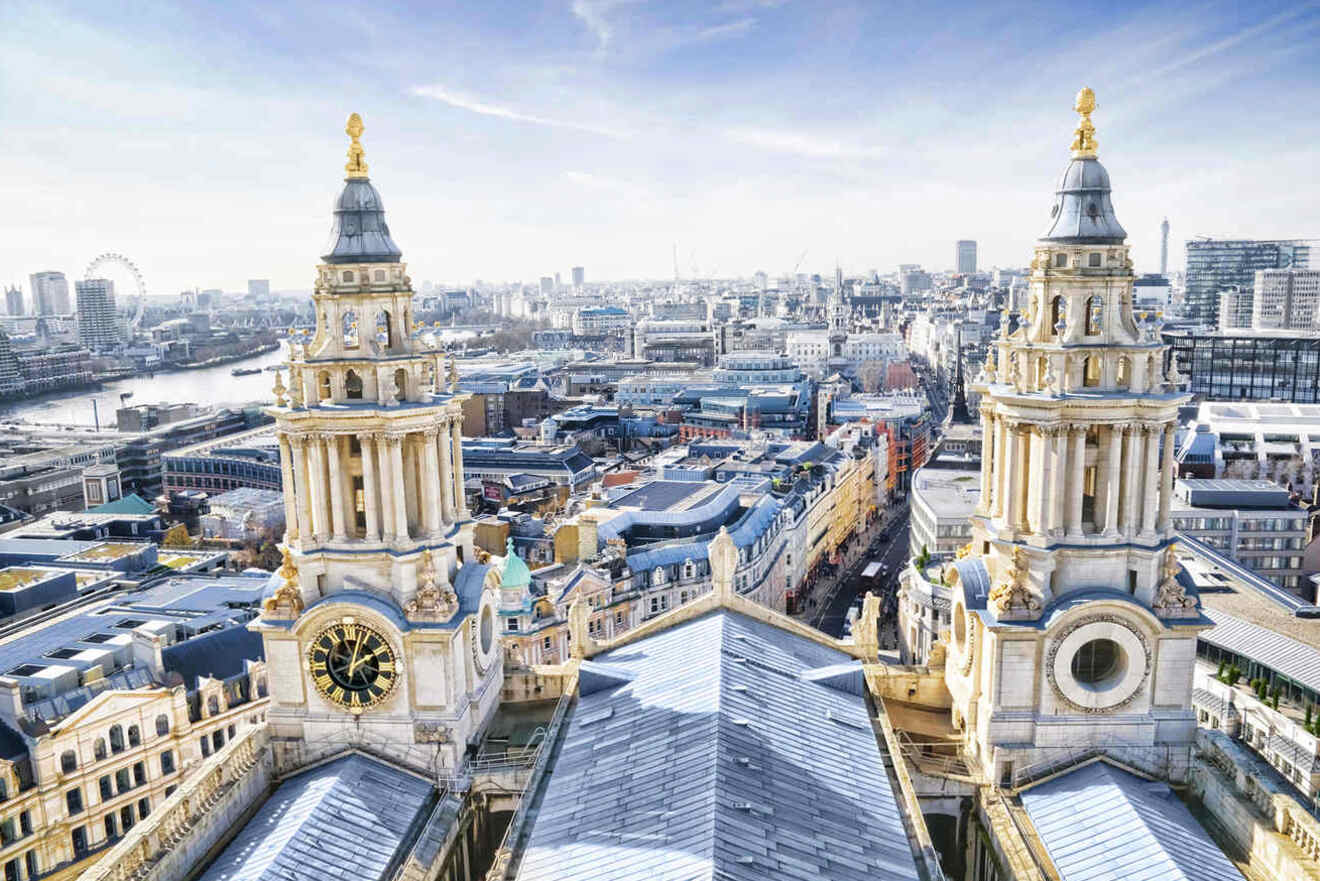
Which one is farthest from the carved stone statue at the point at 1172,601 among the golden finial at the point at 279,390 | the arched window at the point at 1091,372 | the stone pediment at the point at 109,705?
the stone pediment at the point at 109,705

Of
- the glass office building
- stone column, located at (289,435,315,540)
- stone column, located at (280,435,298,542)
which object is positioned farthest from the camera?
the glass office building

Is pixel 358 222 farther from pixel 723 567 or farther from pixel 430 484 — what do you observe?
pixel 723 567

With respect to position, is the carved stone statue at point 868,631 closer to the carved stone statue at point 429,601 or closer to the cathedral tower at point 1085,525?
the cathedral tower at point 1085,525

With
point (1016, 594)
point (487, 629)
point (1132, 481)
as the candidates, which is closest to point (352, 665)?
point (487, 629)

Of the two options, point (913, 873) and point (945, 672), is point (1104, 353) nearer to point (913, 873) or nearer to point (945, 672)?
point (945, 672)

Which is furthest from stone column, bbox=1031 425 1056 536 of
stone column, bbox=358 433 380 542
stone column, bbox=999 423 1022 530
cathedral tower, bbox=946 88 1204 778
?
stone column, bbox=358 433 380 542

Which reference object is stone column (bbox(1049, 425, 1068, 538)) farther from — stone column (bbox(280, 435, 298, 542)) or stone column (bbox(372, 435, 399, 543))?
stone column (bbox(280, 435, 298, 542))

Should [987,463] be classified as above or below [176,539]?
above

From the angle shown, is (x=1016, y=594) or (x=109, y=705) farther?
(x=109, y=705)
